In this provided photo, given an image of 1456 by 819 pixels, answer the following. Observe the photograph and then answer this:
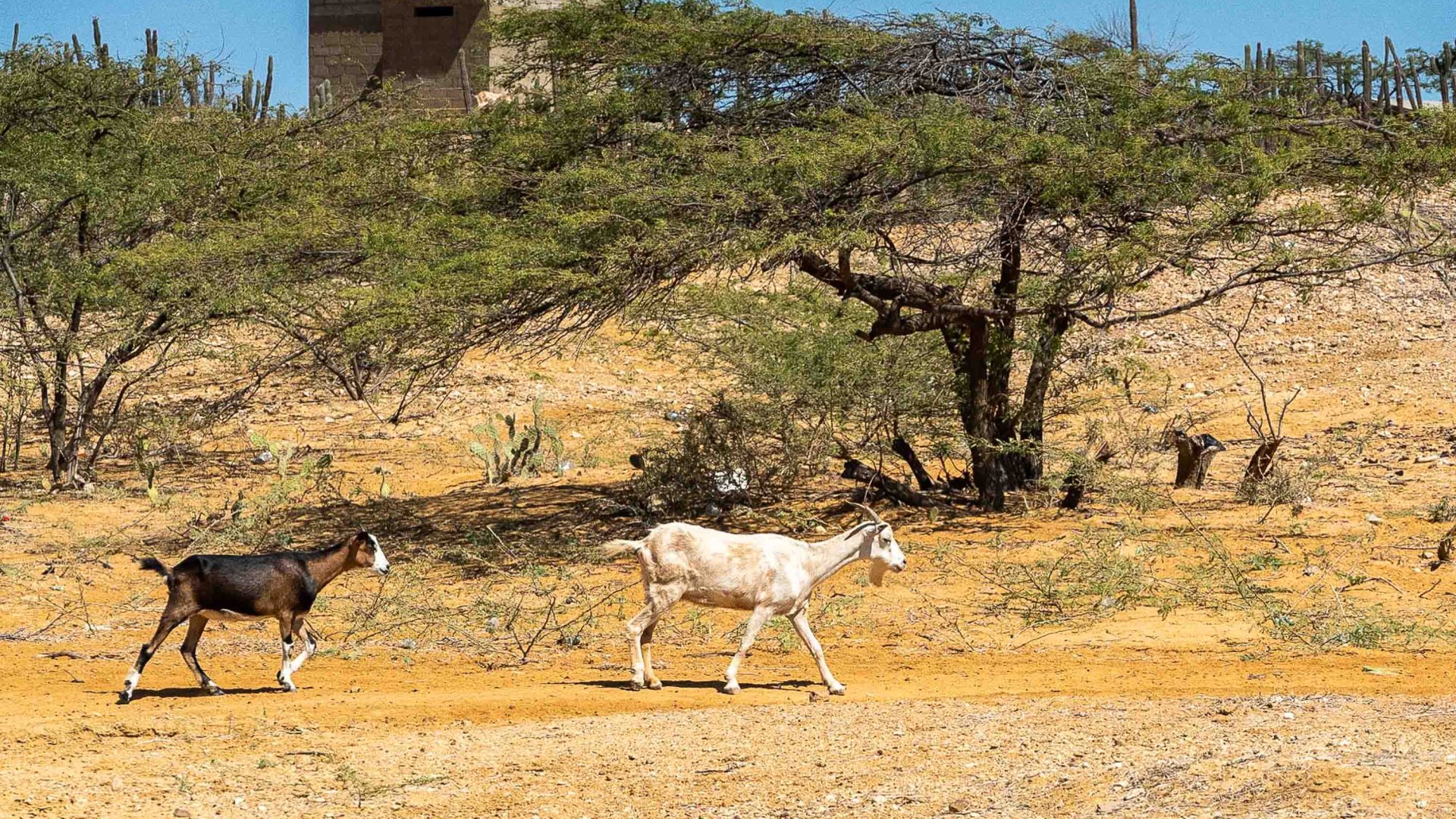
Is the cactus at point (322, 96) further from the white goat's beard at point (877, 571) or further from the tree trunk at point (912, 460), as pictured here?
the white goat's beard at point (877, 571)

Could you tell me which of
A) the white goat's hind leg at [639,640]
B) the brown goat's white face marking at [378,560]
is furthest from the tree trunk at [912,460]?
the brown goat's white face marking at [378,560]

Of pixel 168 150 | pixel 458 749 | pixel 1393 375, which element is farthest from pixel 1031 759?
pixel 1393 375

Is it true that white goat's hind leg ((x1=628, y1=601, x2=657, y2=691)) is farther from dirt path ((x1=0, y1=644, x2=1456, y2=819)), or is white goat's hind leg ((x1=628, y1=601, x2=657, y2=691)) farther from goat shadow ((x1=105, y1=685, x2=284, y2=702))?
goat shadow ((x1=105, y1=685, x2=284, y2=702))

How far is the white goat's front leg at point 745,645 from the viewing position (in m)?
9.09

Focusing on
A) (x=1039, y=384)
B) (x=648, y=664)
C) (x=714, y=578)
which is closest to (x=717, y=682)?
(x=648, y=664)

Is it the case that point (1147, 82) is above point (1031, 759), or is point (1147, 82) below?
above

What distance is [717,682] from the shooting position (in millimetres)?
9609

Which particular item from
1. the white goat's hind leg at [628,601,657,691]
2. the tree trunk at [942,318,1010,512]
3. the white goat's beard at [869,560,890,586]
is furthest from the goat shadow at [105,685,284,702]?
the tree trunk at [942,318,1010,512]

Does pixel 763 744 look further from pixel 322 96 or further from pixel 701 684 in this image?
pixel 322 96

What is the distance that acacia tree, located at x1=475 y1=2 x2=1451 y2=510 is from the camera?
1372 cm

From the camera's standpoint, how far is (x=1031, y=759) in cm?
695

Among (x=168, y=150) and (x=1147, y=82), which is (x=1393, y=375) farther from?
(x=168, y=150)

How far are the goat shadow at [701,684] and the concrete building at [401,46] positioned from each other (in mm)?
27011

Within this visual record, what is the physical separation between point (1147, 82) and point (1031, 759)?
31.3ft
